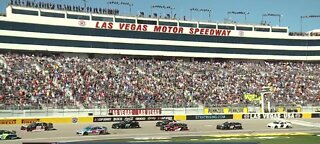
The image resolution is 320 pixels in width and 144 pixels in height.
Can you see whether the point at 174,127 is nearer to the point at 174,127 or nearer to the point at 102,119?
the point at 174,127

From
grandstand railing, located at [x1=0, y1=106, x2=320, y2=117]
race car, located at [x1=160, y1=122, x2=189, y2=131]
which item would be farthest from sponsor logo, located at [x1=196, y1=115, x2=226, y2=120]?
race car, located at [x1=160, y1=122, x2=189, y2=131]

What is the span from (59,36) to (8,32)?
866 centimetres

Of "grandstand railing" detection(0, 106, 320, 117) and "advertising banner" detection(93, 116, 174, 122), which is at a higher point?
"grandstand railing" detection(0, 106, 320, 117)

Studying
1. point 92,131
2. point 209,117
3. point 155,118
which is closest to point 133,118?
point 155,118

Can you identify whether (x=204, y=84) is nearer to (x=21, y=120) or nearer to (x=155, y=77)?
(x=155, y=77)

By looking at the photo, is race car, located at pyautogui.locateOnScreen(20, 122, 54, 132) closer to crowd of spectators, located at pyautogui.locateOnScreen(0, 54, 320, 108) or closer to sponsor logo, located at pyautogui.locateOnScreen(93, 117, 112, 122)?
crowd of spectators, located at pyautogui.locateOnScreen(0, 54, 320, 108)

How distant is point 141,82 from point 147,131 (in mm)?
21741

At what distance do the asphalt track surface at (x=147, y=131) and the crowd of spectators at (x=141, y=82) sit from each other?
5324mm

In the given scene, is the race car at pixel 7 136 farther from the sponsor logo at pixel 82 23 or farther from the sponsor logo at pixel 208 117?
the sponsor logo at pixel 82 23

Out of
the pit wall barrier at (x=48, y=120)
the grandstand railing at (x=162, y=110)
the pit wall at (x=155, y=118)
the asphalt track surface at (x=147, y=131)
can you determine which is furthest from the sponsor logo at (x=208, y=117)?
the pit wall barrier at (x=48, y=120)

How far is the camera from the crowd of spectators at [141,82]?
64500 millimetres

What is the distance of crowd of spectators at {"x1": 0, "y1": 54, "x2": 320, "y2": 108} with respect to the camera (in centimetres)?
6450

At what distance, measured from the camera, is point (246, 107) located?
7312cm

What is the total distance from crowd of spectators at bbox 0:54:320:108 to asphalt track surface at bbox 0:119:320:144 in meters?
5.32
